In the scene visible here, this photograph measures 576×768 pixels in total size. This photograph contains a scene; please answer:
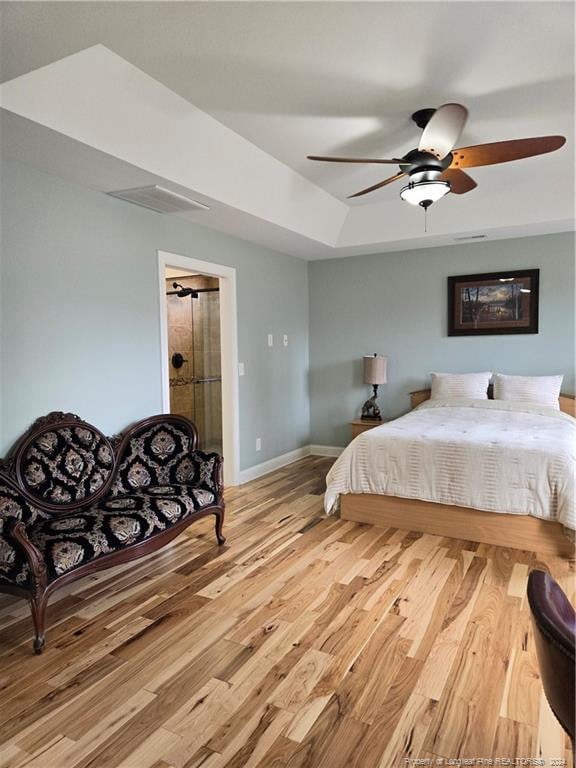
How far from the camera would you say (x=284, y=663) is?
7.22 feet

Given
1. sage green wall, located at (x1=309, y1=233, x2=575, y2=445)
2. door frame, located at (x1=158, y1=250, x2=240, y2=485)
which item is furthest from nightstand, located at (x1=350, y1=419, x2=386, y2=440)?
door frame, located at (x1=158, y1=250, x2=240, y2=485)

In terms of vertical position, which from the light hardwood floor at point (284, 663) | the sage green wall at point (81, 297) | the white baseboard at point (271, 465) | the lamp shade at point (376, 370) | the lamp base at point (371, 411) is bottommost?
the light hardwood floor at point (284, 663)

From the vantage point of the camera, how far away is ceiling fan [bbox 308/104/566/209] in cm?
254

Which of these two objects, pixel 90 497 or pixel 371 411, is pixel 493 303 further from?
pixel 90 497

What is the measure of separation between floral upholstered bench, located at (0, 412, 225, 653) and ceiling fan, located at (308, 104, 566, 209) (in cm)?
211

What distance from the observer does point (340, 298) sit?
614cm

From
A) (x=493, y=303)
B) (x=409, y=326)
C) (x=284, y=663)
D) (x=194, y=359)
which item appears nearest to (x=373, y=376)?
(x=409, y=326)

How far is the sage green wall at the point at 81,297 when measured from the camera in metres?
2.94


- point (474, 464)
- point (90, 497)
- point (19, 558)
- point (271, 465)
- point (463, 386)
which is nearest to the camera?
point (19, 558)

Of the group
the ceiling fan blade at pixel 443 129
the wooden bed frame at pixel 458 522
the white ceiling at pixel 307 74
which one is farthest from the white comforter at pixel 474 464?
the white ceiling at pixel 307 74

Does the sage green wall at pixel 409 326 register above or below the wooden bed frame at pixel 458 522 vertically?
above

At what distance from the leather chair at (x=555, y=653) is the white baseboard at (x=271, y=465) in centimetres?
406

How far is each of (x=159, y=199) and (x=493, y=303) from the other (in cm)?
355

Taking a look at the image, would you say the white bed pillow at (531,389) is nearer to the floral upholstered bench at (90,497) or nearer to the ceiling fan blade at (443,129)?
the ceiling fan blade at (443,129)
